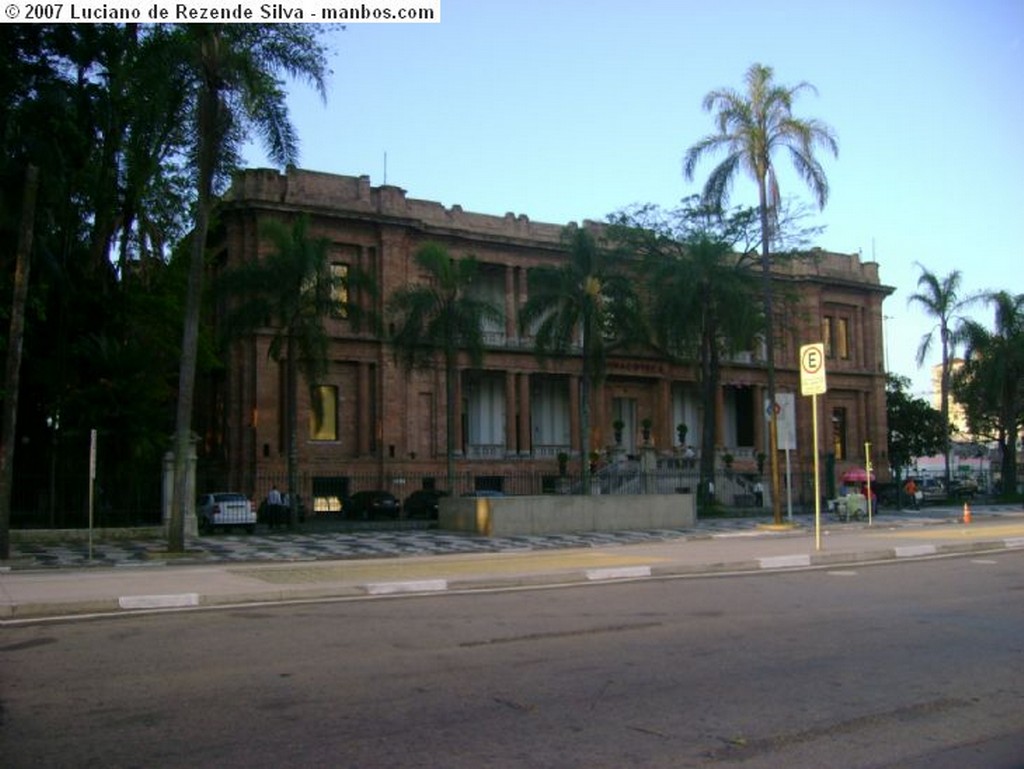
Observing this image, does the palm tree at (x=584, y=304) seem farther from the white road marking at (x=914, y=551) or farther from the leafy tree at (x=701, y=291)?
the white road marking at (x=914, y=551)

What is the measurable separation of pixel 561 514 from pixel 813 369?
10.1m

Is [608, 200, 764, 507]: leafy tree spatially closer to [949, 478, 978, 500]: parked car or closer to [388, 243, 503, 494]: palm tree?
[388, 243, 503, 494]: palm tree

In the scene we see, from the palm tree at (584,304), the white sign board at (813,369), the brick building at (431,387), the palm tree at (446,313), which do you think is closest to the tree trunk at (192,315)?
the palm tree at (446,313)

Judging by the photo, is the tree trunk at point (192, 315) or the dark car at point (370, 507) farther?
the dark car at point (370, 507)

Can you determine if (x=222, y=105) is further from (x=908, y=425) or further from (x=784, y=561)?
(x=908, y=425)

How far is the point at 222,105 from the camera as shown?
22.5 m

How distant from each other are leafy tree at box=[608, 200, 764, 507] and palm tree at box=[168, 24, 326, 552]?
59.6ft

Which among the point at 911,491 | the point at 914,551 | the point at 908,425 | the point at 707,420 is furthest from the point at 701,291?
the point at 908,425

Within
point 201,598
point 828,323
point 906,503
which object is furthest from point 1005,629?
point 828,323

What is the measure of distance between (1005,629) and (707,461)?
32.0 meters

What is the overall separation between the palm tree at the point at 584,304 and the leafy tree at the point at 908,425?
147 ft

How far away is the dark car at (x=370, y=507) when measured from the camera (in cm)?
4053

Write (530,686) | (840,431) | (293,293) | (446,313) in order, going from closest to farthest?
(530,686) → (293,293) → (446,313) → (840,431)

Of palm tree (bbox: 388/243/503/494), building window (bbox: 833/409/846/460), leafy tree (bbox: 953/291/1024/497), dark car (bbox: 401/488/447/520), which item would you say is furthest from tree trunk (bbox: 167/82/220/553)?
building window (bbox: 833/409/846/460)
